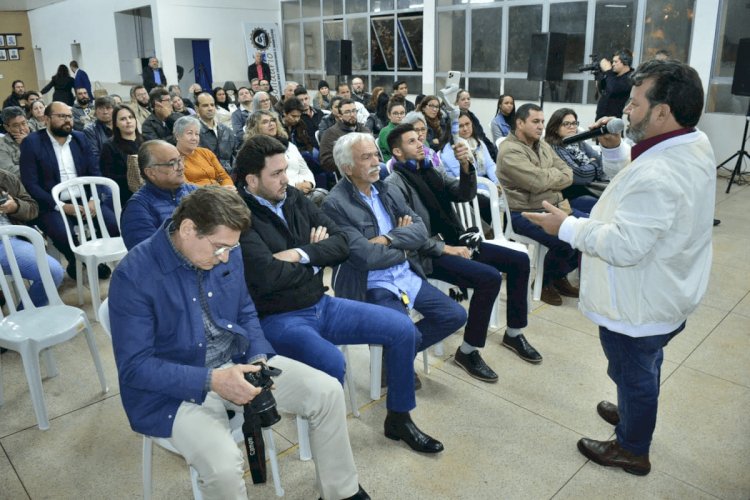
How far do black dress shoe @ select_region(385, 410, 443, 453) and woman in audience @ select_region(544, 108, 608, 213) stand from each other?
2.43m

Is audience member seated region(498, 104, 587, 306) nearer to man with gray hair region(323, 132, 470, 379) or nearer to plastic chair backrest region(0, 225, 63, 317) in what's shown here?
man with gray hair region(323, 132, 470, 379)

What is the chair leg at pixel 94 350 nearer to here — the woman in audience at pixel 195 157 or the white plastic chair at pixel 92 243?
the white plastic chair at pixel 92 243

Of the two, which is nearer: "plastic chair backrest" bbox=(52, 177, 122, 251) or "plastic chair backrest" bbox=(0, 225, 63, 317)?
"plastic chair backrest" bbox=(0, 225, 63, 317)

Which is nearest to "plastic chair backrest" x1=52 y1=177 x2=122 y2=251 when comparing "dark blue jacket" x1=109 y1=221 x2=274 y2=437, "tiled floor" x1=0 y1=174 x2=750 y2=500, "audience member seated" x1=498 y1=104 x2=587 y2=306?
"tiled floor" x1=0 y1=174 x2=750 y2=500

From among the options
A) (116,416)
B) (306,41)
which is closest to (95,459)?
(116,416)

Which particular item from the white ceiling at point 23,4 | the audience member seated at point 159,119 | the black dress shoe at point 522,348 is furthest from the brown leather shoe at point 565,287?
the white ceiling at point 23,4

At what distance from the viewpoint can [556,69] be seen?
7164mm

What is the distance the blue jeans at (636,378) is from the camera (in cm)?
189

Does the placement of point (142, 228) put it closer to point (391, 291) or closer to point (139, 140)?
point (391, 291)

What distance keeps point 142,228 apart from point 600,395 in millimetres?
2299

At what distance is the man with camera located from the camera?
5.24ft

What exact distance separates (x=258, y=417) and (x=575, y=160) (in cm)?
322

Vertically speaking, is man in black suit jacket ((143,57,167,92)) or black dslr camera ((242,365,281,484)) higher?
man in black suit jacket ((143,57,167,92))

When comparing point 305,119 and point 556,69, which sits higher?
point 556,69
